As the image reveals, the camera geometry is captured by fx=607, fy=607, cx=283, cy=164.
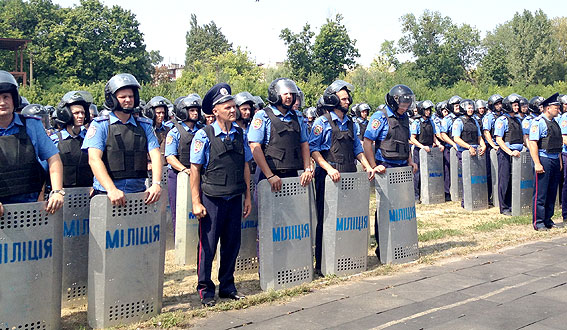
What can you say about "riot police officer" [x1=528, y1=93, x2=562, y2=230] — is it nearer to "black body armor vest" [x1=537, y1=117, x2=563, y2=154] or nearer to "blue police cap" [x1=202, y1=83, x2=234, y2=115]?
"black body armor vest" [x1=537, y1=117, x2=563, y2=154]

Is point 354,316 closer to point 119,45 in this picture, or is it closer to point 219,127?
point 219,127

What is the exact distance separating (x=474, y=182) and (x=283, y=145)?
6572 mm

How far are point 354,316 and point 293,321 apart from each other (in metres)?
0.58

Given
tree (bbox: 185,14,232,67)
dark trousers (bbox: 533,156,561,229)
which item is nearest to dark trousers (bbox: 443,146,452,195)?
dark trousers (bbox: 533,156,561,229)

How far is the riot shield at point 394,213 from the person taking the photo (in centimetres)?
772

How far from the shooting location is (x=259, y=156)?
6617 millimetres

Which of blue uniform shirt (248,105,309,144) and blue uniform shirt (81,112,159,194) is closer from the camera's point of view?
blue uniform shirt (81,112,159,194)

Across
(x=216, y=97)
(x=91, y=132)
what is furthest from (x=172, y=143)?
(x=91, y=132)

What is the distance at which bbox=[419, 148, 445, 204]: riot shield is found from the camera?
1342cm

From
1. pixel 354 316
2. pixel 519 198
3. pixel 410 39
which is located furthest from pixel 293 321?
pixel 410 39

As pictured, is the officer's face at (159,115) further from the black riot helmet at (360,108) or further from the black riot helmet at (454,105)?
the black riot helmet at (360,108)

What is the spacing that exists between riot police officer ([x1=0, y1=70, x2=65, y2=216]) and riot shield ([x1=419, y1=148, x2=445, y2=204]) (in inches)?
380

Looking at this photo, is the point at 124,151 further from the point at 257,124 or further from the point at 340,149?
the point at 340,149

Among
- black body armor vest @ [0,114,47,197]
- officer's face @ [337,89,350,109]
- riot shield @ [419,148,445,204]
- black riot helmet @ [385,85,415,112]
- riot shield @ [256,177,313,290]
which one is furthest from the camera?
riot shield @ [419,148,445,204]
